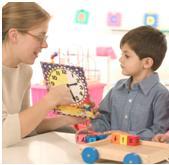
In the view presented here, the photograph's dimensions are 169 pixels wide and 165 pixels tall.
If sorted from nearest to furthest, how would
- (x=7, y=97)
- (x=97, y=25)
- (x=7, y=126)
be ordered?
(x=7, y=126), (x=7, y=97), (x=97, y=25)

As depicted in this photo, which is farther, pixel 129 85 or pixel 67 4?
pixel 67 4

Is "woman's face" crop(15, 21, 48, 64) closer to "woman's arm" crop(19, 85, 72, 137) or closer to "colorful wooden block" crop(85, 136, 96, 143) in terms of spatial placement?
"woman's arm" crop(19, 85, 72, 137)

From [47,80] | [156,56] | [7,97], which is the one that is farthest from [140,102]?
[7,97]

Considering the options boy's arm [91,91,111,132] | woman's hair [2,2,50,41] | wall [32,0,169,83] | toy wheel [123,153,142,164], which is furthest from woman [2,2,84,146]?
wall [32,0,169,83]

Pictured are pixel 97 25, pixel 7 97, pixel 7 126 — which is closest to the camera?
pixel 7 126

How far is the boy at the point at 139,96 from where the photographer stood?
1.28 meters

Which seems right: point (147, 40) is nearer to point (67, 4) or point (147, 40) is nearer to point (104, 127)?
point (104, 127)

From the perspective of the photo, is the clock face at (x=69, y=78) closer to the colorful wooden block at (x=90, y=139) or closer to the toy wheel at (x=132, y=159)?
the colorful wooden block at (x=90, y=139)

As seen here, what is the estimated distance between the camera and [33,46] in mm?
1279

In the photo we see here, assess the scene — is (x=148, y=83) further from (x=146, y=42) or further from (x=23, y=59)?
(x=23, y=59)

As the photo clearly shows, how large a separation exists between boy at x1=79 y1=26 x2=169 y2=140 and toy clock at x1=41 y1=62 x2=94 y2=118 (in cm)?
16

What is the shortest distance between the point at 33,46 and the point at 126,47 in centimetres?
39

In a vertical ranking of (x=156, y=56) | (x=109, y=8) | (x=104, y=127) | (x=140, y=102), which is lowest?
(x=104, y=127)

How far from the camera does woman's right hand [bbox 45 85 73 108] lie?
3.73ft
